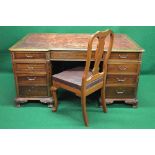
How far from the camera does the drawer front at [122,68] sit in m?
2.34

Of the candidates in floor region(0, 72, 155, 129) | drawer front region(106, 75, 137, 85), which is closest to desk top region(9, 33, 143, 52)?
drawer front region(106, 75, 137, 85)

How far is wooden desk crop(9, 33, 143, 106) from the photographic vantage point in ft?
7.50

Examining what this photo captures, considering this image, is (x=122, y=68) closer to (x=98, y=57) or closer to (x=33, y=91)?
(x=98, y=57)

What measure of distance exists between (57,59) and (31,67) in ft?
0.92

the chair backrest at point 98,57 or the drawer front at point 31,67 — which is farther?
the drawer front at point 31,67

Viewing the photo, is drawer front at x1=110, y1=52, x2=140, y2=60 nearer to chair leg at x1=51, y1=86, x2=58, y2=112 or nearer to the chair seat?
the chair seat

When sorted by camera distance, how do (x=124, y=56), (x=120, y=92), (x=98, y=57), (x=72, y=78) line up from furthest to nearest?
(x=120, y=92) < (x=124, y=56) < (x=72, y=78) < (x=98, y=57)

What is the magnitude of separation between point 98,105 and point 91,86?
481 millimetres

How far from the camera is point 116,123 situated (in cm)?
225

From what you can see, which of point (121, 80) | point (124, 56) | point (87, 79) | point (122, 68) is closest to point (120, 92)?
point (121, 80)

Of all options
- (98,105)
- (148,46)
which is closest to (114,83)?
(98,105)

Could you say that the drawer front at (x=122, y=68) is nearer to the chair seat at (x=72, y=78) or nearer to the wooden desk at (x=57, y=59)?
the wooden desk at (x=57, y=59)

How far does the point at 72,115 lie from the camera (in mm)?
2379

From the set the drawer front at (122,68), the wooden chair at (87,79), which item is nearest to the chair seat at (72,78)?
the wooden chair at (87,79)
